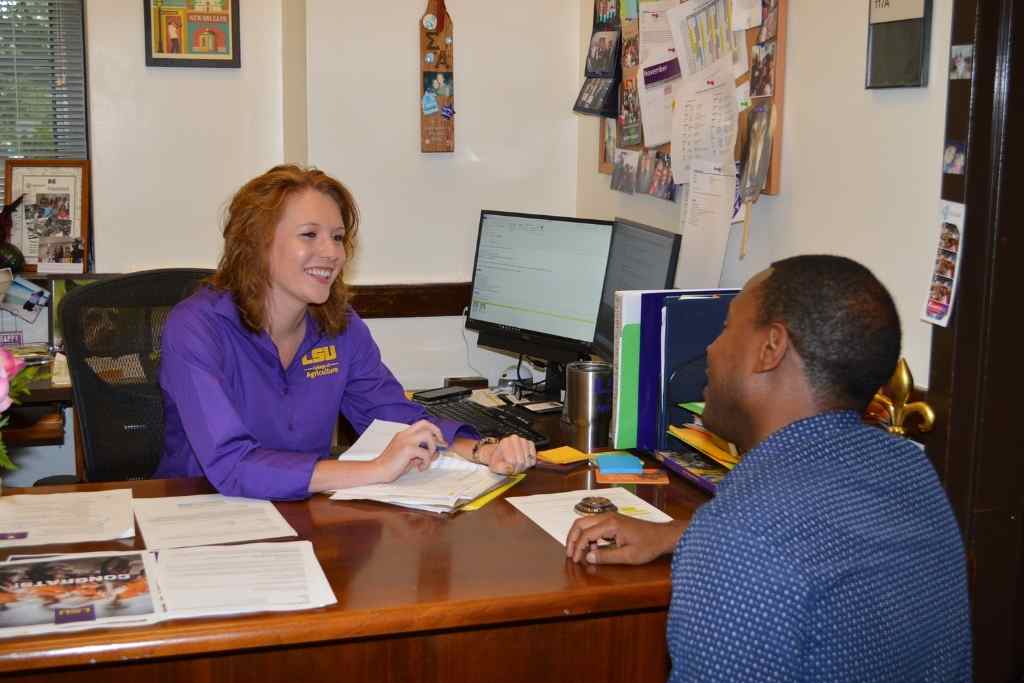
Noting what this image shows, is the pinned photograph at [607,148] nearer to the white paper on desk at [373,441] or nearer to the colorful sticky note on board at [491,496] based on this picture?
the white paper on desk at [373,441]

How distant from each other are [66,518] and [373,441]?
1.93 ft

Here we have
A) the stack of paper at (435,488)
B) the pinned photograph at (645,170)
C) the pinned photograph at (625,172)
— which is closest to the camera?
the stack of paper at (435,488)

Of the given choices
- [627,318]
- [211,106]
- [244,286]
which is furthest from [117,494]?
[211,106]

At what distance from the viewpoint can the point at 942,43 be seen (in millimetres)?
1883

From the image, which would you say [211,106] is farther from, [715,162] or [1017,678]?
[1017,678]

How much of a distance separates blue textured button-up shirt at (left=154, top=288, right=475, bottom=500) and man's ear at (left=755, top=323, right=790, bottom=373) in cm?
92

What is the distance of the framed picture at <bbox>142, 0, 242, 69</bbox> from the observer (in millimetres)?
3604

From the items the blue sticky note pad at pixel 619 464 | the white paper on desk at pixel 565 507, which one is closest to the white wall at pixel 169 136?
the blue sticky note pad at pixel 619 464

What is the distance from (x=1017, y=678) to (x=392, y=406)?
1.33m

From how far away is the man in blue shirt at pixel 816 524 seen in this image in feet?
3.66

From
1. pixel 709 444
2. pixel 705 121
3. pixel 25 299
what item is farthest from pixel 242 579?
pixel 25 299

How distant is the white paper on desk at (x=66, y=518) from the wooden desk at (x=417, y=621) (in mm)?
45

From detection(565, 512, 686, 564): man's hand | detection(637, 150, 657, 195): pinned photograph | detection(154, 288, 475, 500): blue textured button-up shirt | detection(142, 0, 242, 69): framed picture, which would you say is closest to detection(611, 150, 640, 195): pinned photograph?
detection(637, 150, 657, 195): pinned photograph

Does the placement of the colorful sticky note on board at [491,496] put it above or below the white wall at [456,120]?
below
